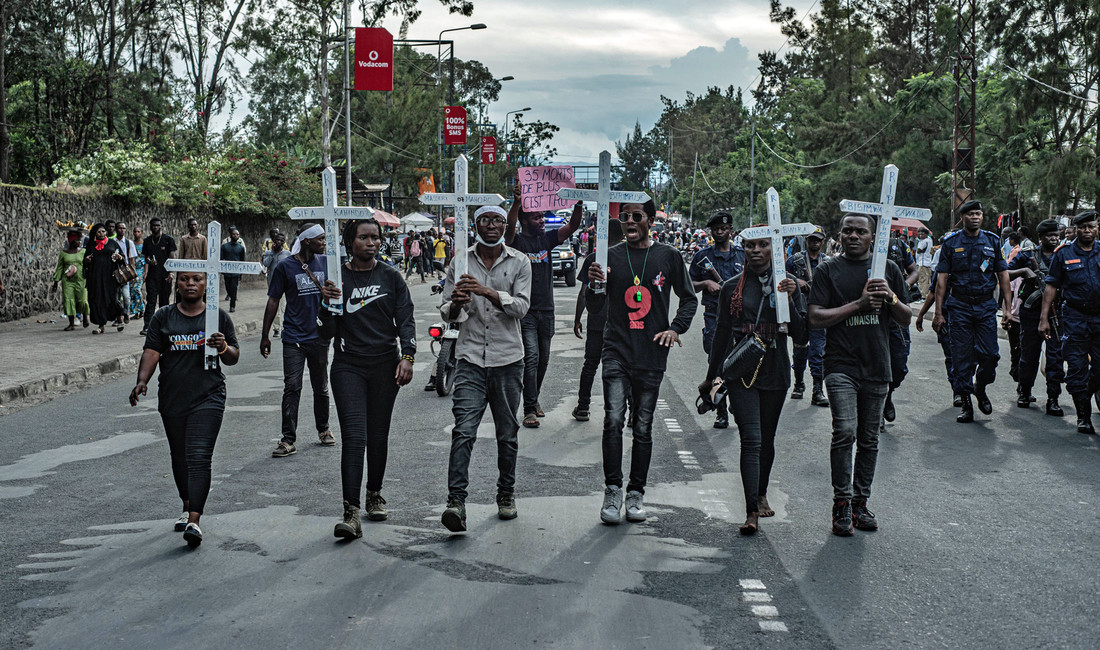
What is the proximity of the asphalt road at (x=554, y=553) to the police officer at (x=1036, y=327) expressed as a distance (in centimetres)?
138

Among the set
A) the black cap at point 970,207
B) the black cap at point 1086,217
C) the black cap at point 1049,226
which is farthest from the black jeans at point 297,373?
the black cap at point 1049,226

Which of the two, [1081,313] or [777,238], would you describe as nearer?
[777,238]

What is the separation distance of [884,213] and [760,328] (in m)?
0.95

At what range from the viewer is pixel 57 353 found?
584 inches

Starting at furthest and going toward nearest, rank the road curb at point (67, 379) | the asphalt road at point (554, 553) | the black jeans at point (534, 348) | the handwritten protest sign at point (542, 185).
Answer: the road curb at point (67, 379)
the handwritten protest sign at point (542, 185)
the black jeans at point (534, 348)
the asphalt road at point (554, 553)

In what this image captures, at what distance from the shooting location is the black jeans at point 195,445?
5.86 metres

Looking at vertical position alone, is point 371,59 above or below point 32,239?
above

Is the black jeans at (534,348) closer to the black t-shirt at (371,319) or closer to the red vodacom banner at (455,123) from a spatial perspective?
the black t-shirt at (371,319)

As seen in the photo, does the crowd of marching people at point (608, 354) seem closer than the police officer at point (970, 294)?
Yes

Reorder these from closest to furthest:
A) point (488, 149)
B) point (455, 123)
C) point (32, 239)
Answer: point (32, 239) < point (455, 123) < point (488, 149)

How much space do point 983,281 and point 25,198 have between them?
17.5 m

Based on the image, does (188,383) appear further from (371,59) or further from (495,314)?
(371,59)

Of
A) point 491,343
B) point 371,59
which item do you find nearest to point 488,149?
point 371,59

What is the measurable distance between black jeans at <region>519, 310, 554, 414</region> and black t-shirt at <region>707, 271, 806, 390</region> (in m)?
2.84
